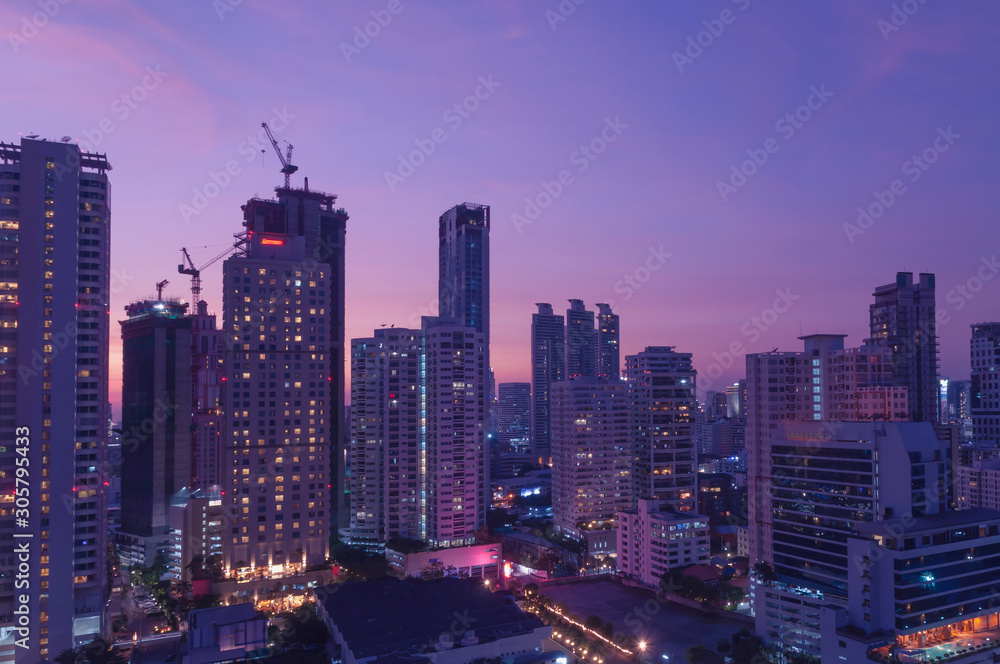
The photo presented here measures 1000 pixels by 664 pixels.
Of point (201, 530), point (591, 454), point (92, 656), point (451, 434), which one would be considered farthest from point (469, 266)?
point (92, 656)

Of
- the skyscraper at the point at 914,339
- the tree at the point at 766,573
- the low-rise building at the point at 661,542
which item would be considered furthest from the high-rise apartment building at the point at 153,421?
the skyscraper at the point at 914,339

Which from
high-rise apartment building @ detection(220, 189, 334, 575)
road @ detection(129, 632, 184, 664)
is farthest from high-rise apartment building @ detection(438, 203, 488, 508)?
road @ detection(129, 632, 184, 664)

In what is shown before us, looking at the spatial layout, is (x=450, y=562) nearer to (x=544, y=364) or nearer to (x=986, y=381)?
(x=986, y=381)

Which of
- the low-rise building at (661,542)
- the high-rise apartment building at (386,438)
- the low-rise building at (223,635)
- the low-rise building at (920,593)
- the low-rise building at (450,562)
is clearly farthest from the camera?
the high-rise apartment building at (386,438)

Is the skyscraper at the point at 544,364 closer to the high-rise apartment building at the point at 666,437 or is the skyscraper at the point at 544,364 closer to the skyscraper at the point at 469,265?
the skyscraper at the point at 469,265

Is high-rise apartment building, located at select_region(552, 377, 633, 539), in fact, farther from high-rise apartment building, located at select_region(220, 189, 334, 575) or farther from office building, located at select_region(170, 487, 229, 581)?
office building, located at select_region(170, 487, 229, 581)
